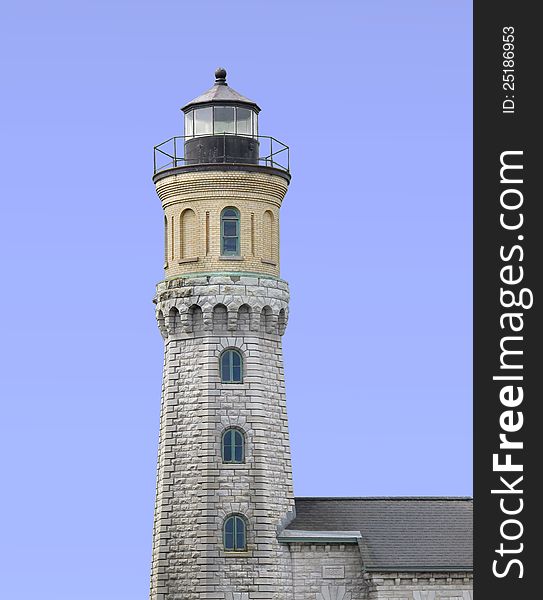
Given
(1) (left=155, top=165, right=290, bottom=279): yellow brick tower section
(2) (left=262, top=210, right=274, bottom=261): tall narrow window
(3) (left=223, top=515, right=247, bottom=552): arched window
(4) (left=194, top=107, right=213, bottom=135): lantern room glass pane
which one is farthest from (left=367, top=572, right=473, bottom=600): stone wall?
(4) (left=194, top=107, right=213, bottom=135): lantern room glass pane

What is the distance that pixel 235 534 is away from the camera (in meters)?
62.0

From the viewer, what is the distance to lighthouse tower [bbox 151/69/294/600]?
203 feet

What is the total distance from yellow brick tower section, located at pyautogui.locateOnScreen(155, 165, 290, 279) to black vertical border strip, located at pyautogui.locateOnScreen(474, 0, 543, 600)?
24.2m

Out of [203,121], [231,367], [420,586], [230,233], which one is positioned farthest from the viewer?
[203,121]

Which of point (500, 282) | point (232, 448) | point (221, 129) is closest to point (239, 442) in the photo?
point (232, 448)

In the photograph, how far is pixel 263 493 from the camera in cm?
6222

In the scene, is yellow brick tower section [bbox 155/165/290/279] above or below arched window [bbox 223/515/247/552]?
above

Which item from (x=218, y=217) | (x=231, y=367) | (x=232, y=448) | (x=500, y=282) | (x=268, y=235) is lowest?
(x=500, y=282)

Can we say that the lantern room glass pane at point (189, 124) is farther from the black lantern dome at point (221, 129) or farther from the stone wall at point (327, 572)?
the stone wall at point (327, 572)

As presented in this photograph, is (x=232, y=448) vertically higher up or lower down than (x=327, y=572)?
higher up

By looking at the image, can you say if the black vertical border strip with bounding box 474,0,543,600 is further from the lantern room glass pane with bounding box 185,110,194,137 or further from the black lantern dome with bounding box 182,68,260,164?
the lantern room glass pane with bounding box 185,110,194,137

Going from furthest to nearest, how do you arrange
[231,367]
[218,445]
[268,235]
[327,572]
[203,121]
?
1. [203,121]
2. [268,235]
3. [231,367]
4. [218,445]
5. [327,572]

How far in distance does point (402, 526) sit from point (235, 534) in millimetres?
5914

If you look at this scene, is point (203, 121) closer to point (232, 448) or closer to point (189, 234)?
point (189, 234)
